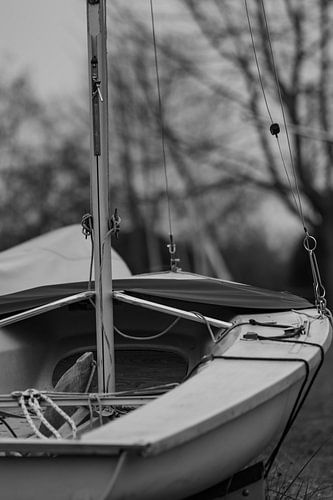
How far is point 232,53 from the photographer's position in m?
18.8

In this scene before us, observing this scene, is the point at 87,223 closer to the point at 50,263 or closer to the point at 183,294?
the point at 183,294

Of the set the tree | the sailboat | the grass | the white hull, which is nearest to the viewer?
the white hull

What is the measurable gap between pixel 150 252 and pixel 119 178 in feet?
9.61

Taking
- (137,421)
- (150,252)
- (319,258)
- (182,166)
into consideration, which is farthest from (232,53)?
(137,421)

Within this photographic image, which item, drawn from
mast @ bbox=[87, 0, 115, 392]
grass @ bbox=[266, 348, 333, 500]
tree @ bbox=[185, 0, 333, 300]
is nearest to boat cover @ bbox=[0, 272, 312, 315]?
mast @ bbox=[87, 0, 115, 392]

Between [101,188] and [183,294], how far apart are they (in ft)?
2.53

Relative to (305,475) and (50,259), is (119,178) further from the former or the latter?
(305,475)

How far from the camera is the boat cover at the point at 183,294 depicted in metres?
4.92

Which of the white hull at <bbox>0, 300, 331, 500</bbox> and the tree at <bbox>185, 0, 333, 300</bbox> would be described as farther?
the tree at <bbox>185, 0, 333, 300</bbox>

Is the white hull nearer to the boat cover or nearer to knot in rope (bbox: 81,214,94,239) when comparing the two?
the boat cover

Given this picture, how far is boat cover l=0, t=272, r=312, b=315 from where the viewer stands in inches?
194

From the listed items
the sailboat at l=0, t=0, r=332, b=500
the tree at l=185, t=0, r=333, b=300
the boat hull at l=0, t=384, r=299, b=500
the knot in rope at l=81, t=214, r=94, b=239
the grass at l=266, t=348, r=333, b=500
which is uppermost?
the tree at l=185, t=0, r=333, b=300

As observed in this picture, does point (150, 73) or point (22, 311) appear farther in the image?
point (150, 73)

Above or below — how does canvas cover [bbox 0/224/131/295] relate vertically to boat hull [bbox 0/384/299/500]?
above
